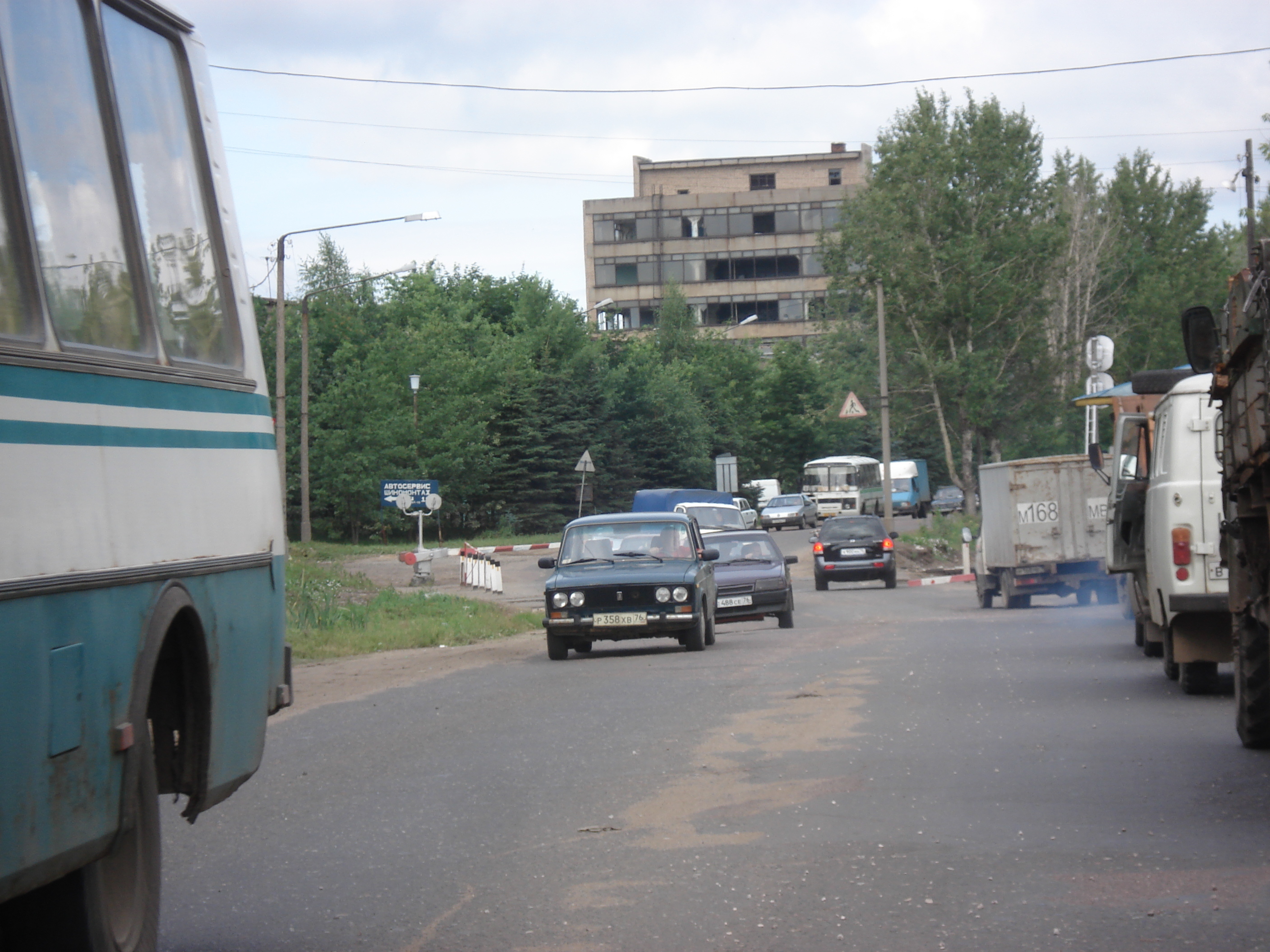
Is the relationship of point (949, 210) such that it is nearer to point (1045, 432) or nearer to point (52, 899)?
point (1045, 432)

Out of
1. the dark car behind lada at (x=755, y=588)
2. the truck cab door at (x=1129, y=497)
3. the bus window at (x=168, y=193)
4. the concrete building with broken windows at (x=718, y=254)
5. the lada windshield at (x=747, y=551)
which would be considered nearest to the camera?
the bus window at (x=168, y=193)

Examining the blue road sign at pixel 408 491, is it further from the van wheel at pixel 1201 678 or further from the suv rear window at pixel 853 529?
the van wheel at pixel 1201 678

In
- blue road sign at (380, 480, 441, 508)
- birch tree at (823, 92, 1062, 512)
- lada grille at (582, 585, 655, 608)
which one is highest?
birch tree at (823, 92, 1062, 512)

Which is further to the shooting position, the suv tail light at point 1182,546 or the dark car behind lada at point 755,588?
the dark car behind lada at point 755,588

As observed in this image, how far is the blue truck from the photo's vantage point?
8575cm

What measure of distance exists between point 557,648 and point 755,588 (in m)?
6.62

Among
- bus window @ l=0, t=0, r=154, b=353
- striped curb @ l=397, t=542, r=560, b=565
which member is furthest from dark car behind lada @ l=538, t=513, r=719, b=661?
striped curb @ l=397, t=542, r=560, b=565

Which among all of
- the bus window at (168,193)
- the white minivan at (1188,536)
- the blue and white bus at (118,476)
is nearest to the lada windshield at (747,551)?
the white minivan at (1188,536)

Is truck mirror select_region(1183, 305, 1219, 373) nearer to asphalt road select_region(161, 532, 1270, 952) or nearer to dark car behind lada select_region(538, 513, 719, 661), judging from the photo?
asphalt road select_region(161, 532, 1270, 952)

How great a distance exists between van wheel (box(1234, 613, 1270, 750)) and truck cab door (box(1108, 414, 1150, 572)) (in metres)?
3.57

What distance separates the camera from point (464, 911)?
19.8ft

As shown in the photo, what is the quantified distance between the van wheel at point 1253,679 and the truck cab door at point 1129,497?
357 cm

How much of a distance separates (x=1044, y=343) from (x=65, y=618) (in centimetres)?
6185

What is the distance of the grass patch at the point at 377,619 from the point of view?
2084 centimetres
